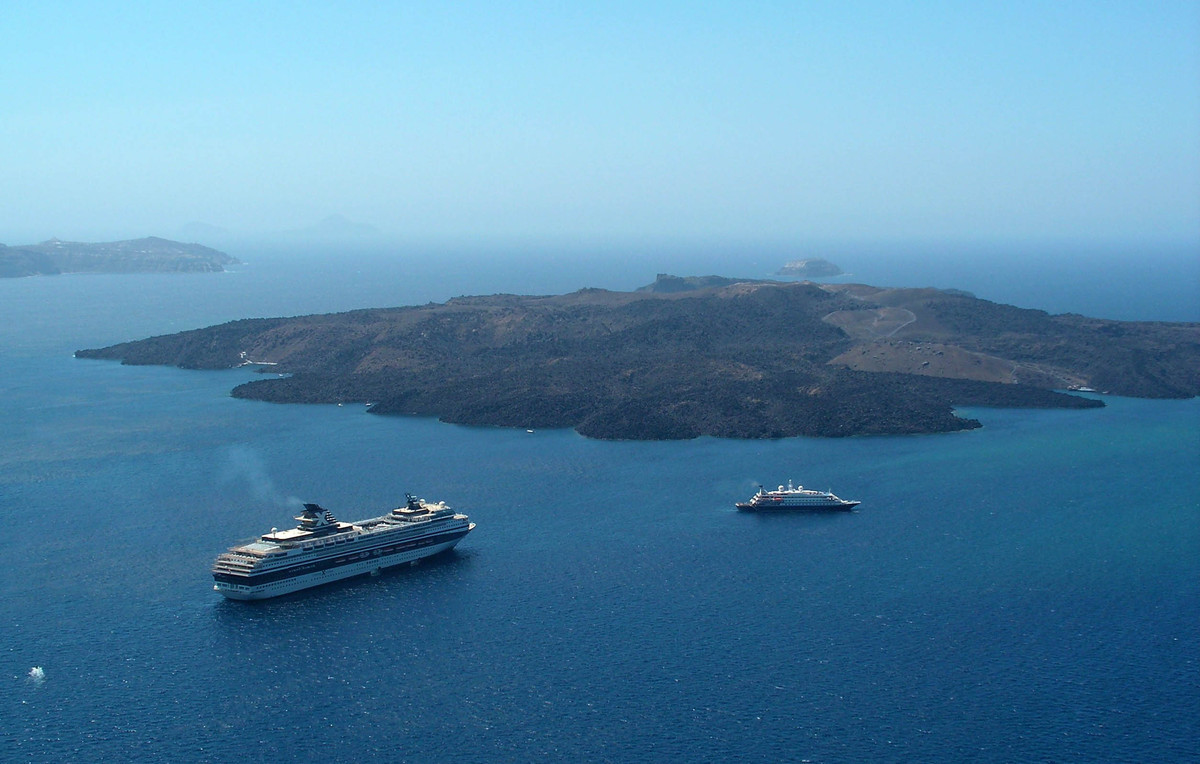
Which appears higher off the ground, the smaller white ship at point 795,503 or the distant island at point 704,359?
the distant island at point 704,359

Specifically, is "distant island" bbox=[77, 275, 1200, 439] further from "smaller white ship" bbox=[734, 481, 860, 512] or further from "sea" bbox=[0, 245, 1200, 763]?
"smaller white ship" bbox=[734, 481, 860, 512]

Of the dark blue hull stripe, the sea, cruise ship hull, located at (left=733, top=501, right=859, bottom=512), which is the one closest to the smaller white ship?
cruise ship hull, located at (left=733, top=501, right=859, bottom=512)

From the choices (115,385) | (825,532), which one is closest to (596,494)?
(825,532)

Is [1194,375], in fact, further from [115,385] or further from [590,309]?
[115,385]

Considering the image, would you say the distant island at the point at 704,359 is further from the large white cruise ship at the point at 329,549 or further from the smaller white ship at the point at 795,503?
the large white cruise ship at the point at 329,549

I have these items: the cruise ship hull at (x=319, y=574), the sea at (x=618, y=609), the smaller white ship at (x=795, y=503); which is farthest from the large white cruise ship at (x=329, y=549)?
the smaller white ship at (x=795, y=503)

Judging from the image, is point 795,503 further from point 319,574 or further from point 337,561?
point 319,574
